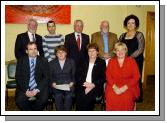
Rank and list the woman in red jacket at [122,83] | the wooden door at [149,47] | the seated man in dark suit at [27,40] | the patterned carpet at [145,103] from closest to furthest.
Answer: the woman in red jacket at [122,83] < the seated man in dark suit at [27,40] < the patterned carpet at [145,103] < the wooden door at [149,47]

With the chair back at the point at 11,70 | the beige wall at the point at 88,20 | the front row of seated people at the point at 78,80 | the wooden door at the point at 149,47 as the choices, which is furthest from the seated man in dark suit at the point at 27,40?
the wooden door at the point at 149,47

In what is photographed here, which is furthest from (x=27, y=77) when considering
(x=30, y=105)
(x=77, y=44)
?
(x=77, y=44)

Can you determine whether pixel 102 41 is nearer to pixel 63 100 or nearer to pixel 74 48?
pixel 74 48

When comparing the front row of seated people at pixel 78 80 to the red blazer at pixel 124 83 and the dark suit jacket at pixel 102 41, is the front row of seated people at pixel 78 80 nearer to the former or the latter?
the red blazer at pixel 124 83

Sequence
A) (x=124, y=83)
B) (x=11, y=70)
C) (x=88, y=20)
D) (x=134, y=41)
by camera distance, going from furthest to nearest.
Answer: (x=88, y=20), (x=11, y=70), (x=134, y=41), (x=124, y=83)

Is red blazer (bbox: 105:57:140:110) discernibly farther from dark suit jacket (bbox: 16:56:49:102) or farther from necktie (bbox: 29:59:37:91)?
necktie (bbox: 29:59:37:91)

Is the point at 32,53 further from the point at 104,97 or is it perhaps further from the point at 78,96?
the point at 104,97

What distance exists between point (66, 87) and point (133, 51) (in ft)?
3.71

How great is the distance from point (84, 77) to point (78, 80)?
99 mm

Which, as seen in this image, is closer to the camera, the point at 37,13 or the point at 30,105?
the point at 30,105

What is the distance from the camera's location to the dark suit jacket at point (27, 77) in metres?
4.06

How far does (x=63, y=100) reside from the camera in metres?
4.19

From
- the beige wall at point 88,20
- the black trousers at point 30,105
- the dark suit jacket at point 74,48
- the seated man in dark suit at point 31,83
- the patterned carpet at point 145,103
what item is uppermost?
the beige wall at point 88,20

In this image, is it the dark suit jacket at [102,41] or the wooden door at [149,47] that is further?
the wooden door at [149,47]
